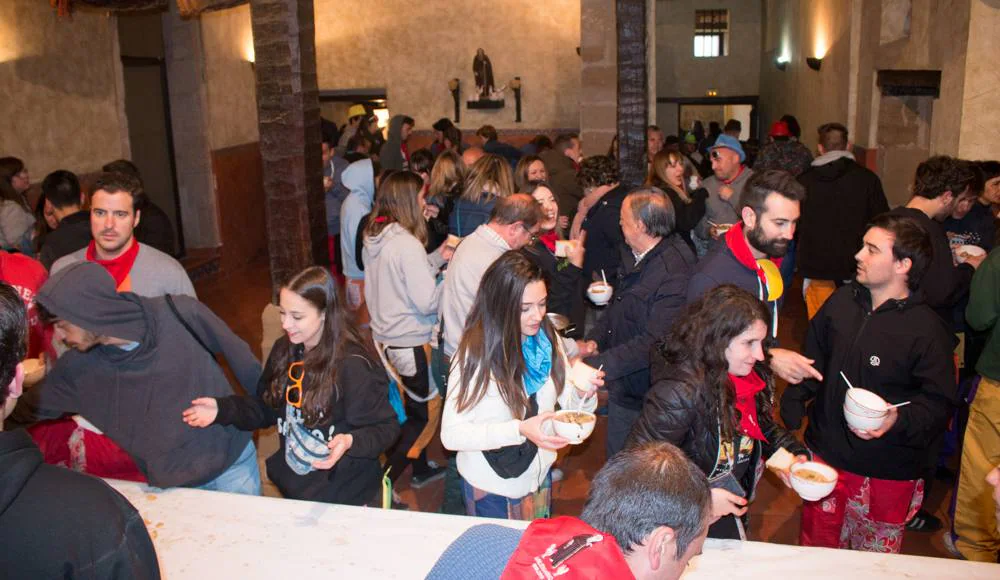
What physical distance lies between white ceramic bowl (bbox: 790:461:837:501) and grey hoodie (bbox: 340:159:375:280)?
3.42 m

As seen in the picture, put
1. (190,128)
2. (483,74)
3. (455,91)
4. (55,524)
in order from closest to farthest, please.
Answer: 1. (55,524)
2. (190,128)
3. (483,74)
4. (455,91)

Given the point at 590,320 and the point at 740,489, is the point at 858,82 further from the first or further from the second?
the point at 740,489

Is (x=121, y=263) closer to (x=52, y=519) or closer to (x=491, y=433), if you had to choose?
(x=491, y=433)

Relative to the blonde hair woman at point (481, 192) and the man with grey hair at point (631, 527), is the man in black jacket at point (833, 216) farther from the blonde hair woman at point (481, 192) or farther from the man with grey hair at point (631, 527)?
the man with grey hair at point (631, 527)

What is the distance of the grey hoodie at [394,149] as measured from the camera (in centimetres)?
1008

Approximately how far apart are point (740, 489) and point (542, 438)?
2.20 ft

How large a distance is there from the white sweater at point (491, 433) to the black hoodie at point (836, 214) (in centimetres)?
330

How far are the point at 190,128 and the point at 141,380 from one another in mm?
7968

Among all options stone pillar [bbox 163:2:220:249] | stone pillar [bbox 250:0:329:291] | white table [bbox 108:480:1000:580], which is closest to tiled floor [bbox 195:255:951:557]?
stone pillar [bbox 250:0:329:291]

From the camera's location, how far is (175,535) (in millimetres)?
2609

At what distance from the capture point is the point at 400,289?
4.55 m

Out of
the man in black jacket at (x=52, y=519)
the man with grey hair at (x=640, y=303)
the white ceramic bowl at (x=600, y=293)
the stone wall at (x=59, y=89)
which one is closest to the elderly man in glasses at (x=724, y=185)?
the white ceramic bowl at (x=600, y=293)

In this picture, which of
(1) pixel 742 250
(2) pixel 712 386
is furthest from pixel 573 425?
(1) pixel 742 250

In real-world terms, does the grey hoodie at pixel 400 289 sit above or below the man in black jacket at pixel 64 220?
below
